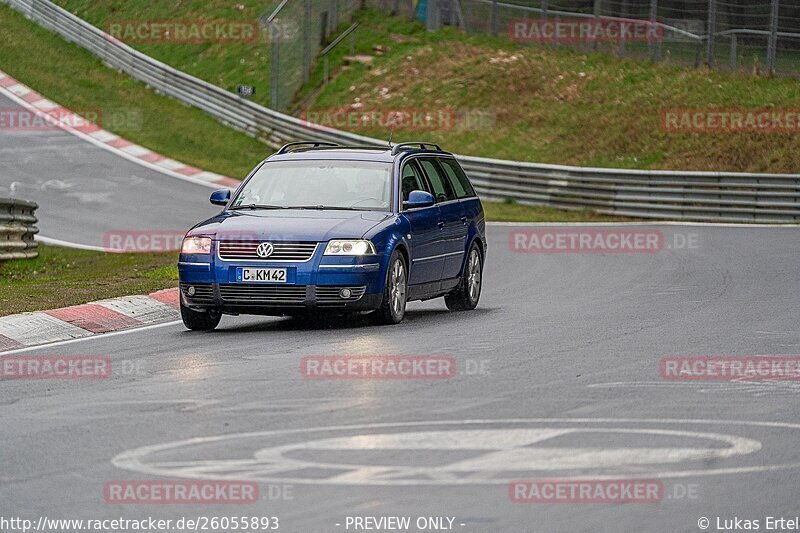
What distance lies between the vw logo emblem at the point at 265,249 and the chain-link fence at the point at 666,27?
2310 centimetres

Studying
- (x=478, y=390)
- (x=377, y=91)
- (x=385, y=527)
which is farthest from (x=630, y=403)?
(x=377, y=91)

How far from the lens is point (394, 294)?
1356cm

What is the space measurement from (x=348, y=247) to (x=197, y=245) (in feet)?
4.29

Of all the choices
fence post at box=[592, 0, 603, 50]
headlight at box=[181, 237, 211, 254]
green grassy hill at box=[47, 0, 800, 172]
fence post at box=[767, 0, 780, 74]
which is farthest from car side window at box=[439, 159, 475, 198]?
fence post at box=[592, 0, 603, 50]

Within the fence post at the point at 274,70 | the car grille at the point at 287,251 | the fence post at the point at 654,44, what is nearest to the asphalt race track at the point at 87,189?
the fence post at the point at 274,70

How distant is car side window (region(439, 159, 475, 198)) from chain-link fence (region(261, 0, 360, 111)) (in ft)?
84.0

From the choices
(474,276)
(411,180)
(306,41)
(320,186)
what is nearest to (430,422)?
(320,186)

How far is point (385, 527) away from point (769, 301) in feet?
35.2

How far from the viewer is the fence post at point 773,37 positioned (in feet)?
110

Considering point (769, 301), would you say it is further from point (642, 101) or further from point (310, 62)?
point (310, 62)

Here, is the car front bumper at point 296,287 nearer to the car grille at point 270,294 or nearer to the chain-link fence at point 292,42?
the car grille at point 270,294

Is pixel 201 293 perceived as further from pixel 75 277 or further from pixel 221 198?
pixel 75 277

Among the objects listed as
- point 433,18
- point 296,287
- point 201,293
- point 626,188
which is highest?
point 433,18

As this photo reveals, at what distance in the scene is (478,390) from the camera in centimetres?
950
